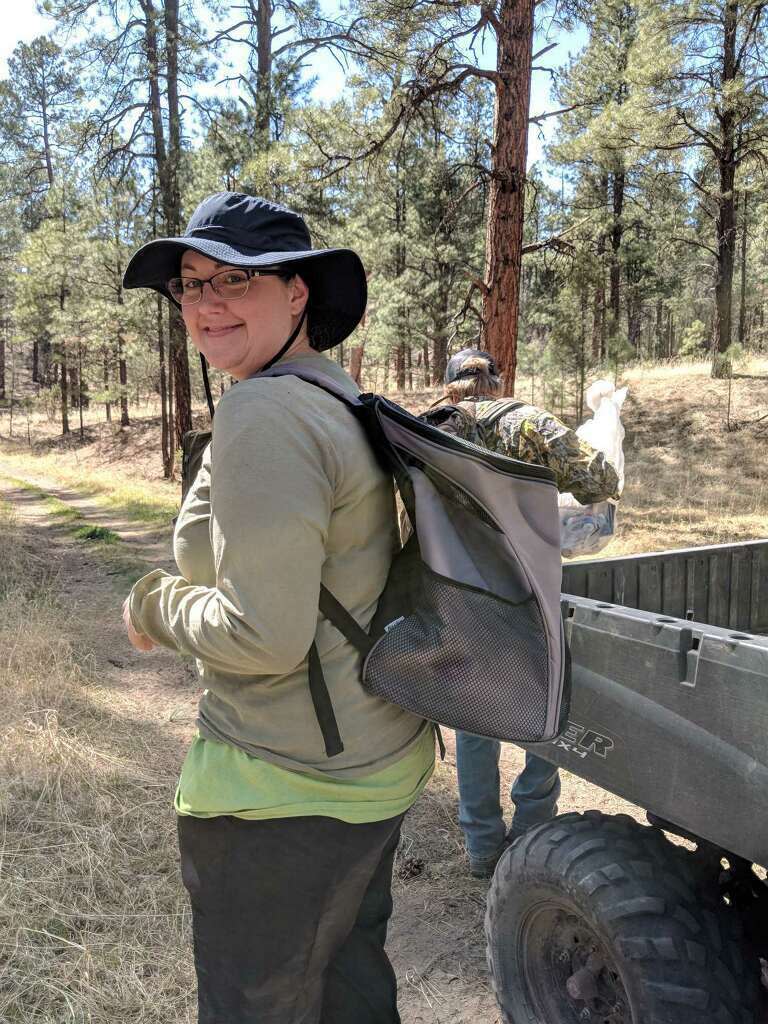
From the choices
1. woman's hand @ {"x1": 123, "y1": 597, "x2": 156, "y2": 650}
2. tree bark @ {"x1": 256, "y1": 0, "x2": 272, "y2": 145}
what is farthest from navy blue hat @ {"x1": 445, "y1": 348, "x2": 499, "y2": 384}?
tree bark @ {"x1": 256, "y1": 0, "x2": 272, "y2": 145}

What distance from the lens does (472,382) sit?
11.6 ft

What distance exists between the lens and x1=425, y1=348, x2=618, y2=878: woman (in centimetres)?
317

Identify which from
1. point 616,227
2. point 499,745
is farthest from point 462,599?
point 616,227

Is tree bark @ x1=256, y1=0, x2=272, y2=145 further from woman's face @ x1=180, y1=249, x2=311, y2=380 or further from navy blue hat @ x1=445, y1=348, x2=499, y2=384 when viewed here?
woman's face @ x1=180, y1=249, x2=311, y2=380

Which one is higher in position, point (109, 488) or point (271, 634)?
point (271, 634)

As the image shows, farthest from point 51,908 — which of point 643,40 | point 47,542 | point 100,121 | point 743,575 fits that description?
point 643,40

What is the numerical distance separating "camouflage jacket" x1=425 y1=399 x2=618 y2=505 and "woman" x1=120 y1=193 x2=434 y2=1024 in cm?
167

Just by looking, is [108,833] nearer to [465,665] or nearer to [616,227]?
[465,665]

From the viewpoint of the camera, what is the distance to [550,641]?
1.39m

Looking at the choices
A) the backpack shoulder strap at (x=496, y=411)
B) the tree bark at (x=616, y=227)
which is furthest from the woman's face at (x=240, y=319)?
Result: the tree bark at (x=616, y=227)

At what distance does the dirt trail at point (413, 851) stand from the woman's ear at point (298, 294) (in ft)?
7.38

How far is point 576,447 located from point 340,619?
213 centimetres

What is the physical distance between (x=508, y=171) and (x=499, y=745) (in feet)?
20.8

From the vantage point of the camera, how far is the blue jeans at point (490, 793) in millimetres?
3184
